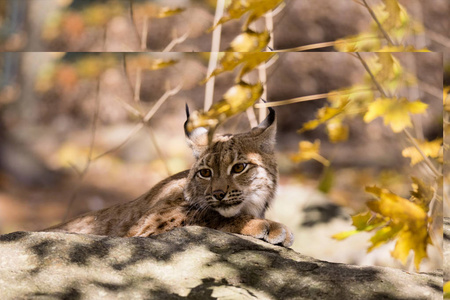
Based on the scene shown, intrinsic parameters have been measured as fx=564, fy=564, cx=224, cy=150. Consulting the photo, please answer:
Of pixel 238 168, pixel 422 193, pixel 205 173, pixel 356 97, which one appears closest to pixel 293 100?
pixel 356 97

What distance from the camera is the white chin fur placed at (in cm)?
315

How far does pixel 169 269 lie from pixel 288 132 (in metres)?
1.13

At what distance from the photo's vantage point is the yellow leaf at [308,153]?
336 cm

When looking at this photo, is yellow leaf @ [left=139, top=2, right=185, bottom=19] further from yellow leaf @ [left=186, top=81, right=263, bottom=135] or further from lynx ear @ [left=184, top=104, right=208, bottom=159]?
yellow leaf @ [left=186, top=81, right=263, bottom=135]

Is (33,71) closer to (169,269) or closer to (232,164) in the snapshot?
(232,164)

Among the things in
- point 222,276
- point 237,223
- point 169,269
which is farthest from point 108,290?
point 237,223

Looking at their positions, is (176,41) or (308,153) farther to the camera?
(176,41)

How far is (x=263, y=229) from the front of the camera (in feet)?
10.1

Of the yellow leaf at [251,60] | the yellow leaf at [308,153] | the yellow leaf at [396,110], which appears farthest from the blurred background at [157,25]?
the yellow leaf at [251,60]

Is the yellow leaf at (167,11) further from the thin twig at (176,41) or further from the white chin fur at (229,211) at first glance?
the white chin fur at (229,211)

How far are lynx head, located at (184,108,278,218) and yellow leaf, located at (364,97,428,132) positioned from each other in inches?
27.3

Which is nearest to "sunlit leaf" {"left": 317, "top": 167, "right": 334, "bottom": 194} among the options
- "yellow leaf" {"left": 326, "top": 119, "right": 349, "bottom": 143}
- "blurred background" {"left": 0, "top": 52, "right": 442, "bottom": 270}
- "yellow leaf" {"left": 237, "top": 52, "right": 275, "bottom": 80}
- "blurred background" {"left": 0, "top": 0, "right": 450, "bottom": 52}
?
"blurred background" {"left": 0, "top": 52, "right": 442, "bottom": 270}

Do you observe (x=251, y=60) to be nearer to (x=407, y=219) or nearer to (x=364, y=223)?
(x=407, y=219)

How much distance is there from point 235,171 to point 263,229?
0.38 m
